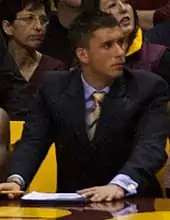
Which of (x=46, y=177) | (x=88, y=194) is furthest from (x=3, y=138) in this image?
(x=46, y=177)

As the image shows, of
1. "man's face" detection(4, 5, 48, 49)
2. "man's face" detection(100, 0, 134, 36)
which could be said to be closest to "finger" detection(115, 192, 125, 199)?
"man's face" detection(100, 0, 134, 36)

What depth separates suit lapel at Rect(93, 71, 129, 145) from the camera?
269 cm

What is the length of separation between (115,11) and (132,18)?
14 centimetres

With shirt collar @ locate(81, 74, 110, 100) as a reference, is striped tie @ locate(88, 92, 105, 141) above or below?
below

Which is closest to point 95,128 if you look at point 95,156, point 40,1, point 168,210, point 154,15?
point 95,156

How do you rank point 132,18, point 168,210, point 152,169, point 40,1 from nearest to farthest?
1. point 168,210
2. point 152,169
3. point 132,18
4. point 40,1

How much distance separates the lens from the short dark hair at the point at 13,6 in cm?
418

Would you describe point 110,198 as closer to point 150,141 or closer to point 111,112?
point 150,141

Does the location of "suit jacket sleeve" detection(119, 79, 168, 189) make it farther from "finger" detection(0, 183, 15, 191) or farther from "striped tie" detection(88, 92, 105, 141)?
"finger" detection(0, 183, 15, 191)

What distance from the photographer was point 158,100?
270cm

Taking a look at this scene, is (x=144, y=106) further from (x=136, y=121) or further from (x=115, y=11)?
(x=115, y=11)

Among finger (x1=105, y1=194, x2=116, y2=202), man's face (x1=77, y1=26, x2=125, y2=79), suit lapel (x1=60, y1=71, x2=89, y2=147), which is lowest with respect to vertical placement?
finger (x1=105, y1=194, x2=116, y2=202)

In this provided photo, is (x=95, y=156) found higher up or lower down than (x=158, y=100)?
lower down

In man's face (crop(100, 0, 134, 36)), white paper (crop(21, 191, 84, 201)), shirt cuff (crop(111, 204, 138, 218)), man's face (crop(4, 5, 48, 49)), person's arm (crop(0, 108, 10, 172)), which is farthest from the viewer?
man's face (crop(4, 5, 48, 49))
